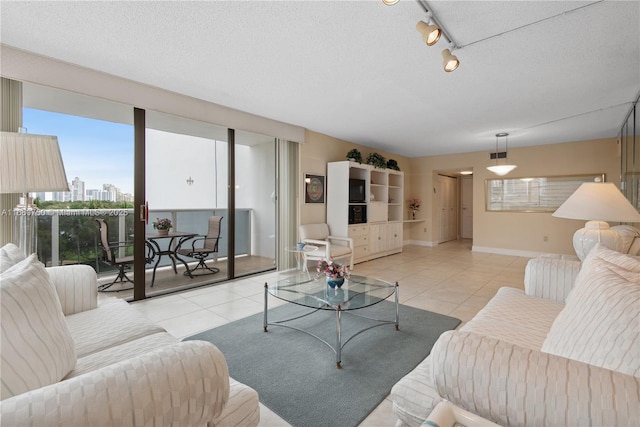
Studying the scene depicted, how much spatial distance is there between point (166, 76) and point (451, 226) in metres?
8.58

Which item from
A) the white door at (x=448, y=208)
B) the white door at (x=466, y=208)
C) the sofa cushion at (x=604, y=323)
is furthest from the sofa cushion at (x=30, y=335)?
the white door at (x=466, y=208)

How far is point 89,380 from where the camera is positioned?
0.78m

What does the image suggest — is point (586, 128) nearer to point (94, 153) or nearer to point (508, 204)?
point (508, 204)

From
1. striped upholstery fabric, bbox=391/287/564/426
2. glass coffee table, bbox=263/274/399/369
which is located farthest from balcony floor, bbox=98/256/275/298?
striped upholstery fabric, bbox=391/287/564/426

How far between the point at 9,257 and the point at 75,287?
1.72 ft

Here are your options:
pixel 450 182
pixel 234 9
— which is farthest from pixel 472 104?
pixel 450 182

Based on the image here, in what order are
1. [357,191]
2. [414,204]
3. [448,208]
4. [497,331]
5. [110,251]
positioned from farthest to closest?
1. [448,208]
2. [414,204]
3. [357,191]
4. [110,251]
5. [497,331]

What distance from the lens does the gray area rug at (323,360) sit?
5.52ft

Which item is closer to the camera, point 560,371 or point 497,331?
point 560,371

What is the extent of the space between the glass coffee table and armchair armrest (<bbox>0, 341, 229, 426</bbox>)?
1304 mm

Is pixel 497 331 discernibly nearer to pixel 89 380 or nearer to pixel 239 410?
pixel 239 410

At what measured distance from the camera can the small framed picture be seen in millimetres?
5328

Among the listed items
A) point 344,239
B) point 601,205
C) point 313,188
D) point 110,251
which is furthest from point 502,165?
point 110,251

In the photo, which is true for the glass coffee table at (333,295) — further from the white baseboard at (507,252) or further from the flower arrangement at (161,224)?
the white baseboard at (507,252)
